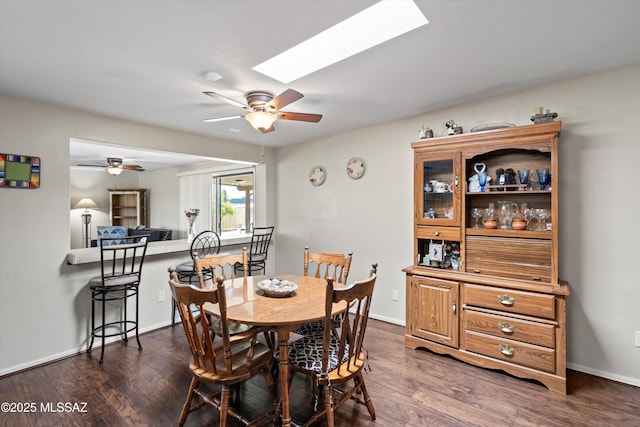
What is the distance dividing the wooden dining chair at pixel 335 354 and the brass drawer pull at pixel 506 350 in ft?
4.04

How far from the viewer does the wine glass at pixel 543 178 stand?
2578 millimetres

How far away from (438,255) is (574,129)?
1533mm

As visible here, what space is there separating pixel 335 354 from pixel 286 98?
5.84 feet

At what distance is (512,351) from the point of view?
2.50 meters

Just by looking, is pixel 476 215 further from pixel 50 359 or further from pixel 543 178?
pixel 50 359

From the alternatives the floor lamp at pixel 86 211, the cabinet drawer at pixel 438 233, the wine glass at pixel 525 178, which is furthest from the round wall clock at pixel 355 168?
the floor lamp at pixel 86 211

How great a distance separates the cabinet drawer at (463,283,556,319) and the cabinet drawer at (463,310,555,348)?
2.9 inches

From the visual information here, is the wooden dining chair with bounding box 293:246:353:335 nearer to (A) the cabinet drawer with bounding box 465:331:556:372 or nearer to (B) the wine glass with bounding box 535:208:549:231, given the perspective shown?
(A) the cabinet drawer with bounding box 465:331:556:372

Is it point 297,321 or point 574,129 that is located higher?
point 574,129

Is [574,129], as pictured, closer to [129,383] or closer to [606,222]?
[606,222]

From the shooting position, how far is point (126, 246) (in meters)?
3.09

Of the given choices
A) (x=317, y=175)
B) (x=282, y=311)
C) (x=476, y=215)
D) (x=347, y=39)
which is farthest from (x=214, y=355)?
(x=317, y=175)

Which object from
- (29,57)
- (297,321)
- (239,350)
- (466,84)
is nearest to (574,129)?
(466,84)

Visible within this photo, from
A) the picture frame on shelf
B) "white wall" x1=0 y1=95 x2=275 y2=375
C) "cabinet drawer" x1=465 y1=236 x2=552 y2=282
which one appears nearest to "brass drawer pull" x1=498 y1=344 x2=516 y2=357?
"cabinet drawer" x1=465 y1=236 x2=552 y2=282
